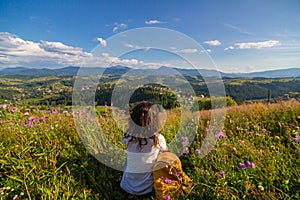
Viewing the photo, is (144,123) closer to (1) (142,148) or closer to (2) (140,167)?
(1) (142,148)

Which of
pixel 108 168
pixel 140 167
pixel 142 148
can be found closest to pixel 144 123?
pixel 142 148

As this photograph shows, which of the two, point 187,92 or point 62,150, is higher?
point 187,92

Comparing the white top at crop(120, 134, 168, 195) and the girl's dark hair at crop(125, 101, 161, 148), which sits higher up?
the girl's dark hair at crop(125, 101, 161, 148)

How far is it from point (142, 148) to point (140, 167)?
0.88ft

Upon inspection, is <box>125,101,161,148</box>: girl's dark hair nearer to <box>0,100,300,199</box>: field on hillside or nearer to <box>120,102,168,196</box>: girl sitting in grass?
<box>120,102,168,196</box>: girl sitting in grass

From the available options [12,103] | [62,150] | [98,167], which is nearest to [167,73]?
[98,167]

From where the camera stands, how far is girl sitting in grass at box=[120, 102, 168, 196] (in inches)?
103

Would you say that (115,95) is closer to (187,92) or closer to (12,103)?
(187,92)

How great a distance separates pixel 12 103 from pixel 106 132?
2008 millimetres

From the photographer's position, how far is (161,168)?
239cm

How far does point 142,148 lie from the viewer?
2.63m

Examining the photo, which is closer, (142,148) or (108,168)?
(142,148)

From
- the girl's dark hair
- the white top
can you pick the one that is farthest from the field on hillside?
the girl's dark hair

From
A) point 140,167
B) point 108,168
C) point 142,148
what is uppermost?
point 142,148
